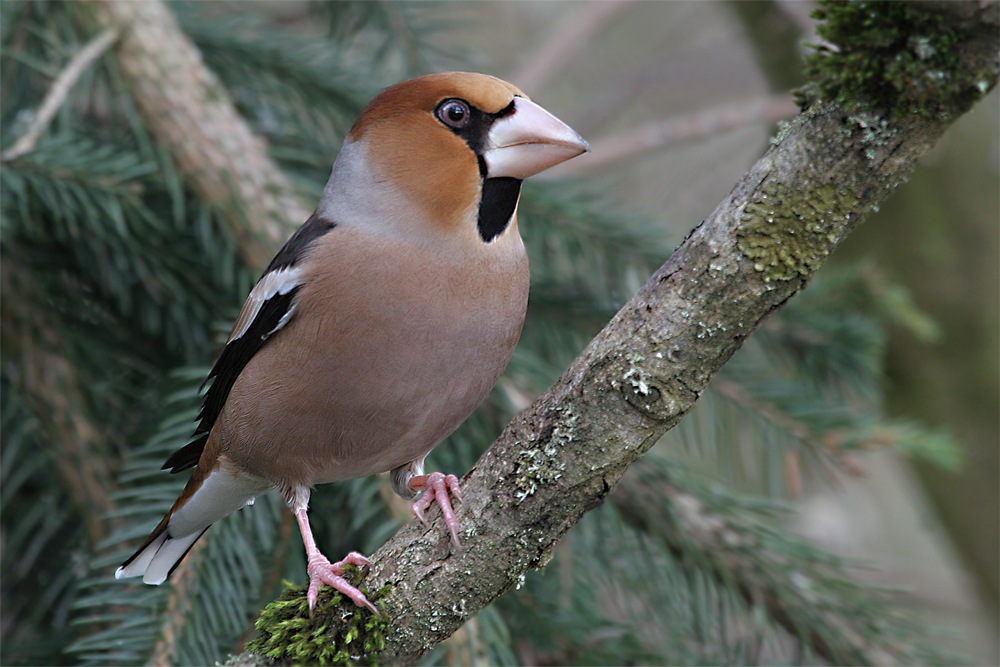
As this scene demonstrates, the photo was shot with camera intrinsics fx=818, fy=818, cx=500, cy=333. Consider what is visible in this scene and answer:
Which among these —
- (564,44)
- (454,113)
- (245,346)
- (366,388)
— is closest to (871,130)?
(454,113)

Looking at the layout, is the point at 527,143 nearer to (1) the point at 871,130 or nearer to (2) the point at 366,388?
(2) the point at 366,388

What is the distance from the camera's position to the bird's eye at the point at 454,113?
239 centimetres

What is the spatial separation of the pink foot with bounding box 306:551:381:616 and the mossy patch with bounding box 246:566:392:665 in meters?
0.02

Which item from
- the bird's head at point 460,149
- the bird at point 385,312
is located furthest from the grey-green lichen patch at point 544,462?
the bird's head at point 460,149

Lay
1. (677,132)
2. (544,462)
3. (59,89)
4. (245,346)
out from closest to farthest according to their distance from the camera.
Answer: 1. (544,462)
2. (245,346)
3. (59,89)
4. (677,132)

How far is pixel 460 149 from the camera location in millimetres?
2391

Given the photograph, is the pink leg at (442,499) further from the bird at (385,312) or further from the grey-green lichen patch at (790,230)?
the grey-green lichen patch at (790,230)

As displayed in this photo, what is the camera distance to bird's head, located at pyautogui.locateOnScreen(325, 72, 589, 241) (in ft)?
7.70

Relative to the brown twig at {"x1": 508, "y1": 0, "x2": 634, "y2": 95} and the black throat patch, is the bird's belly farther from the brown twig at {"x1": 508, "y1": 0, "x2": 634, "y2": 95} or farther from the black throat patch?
the brown twig at {"x1": 508, "y1": 0, "x2": 634, "y2": 95}

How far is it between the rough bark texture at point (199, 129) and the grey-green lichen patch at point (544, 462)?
5.40 feet

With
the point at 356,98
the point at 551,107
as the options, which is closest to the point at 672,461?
the point at 356,98

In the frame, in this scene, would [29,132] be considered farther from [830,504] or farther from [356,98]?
[830,504]

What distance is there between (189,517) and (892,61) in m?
2.29

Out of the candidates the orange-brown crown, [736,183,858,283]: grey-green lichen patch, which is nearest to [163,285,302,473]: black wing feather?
the orange-brown crown
